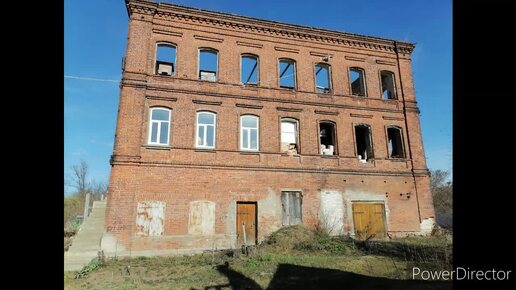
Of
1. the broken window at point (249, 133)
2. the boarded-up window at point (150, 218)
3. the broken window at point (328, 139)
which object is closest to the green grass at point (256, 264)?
the boarded-up window at point (150, 218)

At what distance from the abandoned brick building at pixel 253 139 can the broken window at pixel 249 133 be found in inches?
2.0

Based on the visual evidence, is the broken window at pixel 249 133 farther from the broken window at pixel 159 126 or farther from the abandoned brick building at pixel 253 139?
the broken window at pixel 159 126

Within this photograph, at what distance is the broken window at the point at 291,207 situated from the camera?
15.8m

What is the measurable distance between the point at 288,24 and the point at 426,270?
1371 cm

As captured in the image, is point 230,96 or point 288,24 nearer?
point 230,96

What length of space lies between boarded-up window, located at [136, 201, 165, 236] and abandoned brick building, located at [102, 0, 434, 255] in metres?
0.04

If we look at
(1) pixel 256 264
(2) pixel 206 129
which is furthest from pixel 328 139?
(1) pixel 256 264

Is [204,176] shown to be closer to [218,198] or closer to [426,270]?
[218,198]

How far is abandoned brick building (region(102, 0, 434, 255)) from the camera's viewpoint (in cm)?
1438

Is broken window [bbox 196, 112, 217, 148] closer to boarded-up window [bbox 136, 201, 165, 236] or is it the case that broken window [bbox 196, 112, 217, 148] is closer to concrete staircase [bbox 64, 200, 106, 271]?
boarded-up window [bbox 136, 201, 165, 236]

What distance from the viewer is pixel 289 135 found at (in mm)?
17203

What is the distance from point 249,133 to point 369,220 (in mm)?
7431
